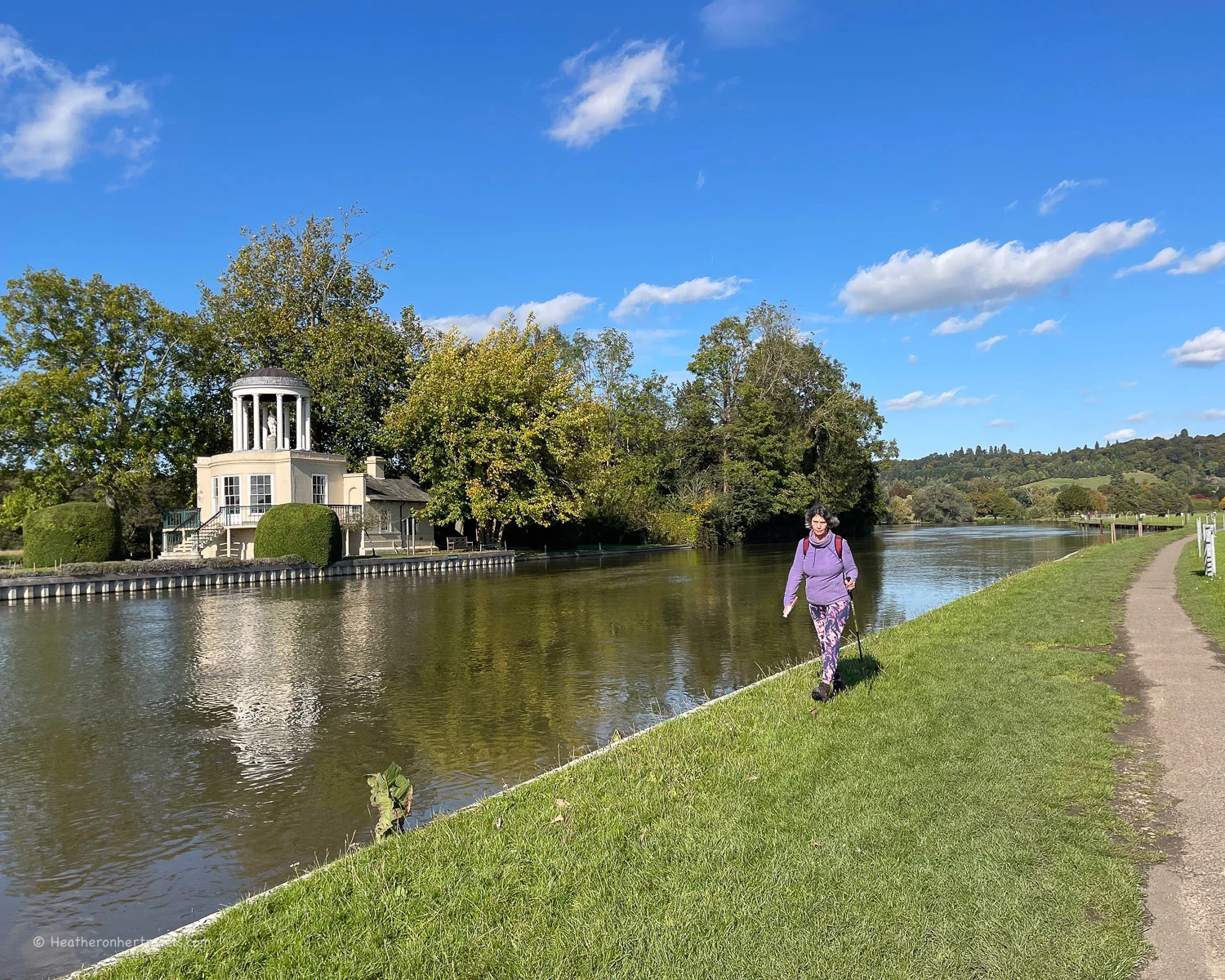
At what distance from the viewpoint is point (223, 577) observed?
101 feet

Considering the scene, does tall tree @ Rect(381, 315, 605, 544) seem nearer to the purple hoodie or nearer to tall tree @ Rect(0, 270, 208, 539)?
tall tree @ Rect(0, 270, 208, 539)

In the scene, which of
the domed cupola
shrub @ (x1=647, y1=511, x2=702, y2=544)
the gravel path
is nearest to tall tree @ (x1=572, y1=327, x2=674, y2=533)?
shrub @ (x1=647, y1=511, x2=702, y2=544)

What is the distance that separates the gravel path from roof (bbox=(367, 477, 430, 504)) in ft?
123

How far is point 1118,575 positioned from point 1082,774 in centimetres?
1921

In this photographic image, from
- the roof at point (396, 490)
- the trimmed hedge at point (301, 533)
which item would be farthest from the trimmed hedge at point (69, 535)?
the roof at point (396, 490)

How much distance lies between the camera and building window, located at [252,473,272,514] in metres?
38.9

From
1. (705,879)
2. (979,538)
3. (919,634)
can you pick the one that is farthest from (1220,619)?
(979,538)

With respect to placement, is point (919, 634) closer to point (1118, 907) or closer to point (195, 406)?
point (1118, 907)

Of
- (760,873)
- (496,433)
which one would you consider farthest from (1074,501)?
(760,873)

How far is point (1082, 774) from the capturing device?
6.01m

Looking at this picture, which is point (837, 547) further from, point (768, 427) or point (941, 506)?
point (941, 506)

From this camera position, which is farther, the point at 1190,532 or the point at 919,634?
the point at 1190,532

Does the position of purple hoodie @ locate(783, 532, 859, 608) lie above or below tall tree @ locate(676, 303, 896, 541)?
below

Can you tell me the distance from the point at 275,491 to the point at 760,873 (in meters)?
38.6
